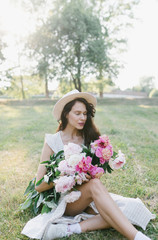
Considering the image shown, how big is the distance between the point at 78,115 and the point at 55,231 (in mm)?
1443

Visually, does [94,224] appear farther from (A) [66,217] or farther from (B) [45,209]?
(B) [45,209]

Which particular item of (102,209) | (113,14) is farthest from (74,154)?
(113,14)

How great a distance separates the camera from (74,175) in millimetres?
2232

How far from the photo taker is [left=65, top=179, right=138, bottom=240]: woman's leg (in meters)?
2.23

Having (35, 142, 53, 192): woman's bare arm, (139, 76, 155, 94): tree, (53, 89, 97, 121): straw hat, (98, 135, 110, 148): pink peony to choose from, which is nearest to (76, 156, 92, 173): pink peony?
(98, 135, 110, 148): pink peony

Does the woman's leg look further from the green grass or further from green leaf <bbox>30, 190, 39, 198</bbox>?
green leaf <bbox>30, 190, 39, 198</bbox>

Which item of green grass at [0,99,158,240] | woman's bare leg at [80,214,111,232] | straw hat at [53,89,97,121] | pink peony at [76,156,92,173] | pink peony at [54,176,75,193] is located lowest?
green grass at [0,99,158,240]

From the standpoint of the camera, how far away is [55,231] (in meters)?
2.43

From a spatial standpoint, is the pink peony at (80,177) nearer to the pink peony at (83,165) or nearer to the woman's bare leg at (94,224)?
the pink peony at (83,165)

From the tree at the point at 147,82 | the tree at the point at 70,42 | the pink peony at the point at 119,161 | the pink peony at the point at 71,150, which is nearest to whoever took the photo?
the pink peony at the point at 71,150

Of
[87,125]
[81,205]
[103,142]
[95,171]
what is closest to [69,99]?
[87,125]

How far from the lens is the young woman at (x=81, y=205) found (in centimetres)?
229

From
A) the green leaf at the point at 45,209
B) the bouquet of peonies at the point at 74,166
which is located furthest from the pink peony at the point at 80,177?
the green leaf at the point at 45,209

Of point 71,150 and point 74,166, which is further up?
point 71,150
